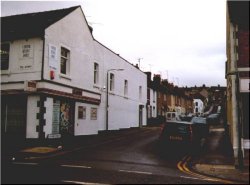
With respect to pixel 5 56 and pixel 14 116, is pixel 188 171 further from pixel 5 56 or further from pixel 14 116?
pixel 5 56

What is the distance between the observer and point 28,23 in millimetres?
22328

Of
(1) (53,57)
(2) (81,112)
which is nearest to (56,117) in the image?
(2) (81,112)

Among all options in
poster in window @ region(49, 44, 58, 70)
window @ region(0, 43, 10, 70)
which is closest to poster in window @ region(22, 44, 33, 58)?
poster in window @ region(49, 44, 58, 70)

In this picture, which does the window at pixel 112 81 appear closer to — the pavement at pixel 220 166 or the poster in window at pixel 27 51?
the poster in window at pixel 27 51

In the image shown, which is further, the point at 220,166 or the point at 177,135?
the point at 177,135

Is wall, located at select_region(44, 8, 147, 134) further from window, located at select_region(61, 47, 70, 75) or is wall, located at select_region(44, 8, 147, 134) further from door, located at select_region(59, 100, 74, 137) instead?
door, located at select_region(59, 100, 74, 137)

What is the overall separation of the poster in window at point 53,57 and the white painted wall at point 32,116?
238cm

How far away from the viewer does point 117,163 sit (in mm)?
14047

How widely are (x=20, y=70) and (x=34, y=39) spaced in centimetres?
208

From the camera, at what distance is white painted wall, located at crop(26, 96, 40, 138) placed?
19.9m

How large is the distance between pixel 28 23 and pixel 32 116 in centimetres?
646

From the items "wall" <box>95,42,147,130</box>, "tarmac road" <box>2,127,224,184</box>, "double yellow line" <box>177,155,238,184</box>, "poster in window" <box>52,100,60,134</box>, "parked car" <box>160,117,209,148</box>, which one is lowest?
"double yellow line" <box>177,155,238,184</box>

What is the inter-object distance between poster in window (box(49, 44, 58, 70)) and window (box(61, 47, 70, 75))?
4.35ft

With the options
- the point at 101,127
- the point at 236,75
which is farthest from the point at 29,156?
the point at 101,127
